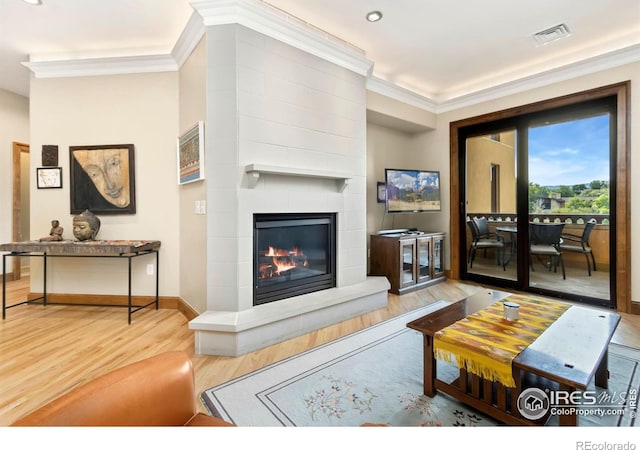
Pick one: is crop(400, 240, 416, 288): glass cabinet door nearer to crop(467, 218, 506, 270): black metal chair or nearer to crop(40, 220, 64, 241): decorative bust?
crop(467, 218, 506, 270): black metal chair

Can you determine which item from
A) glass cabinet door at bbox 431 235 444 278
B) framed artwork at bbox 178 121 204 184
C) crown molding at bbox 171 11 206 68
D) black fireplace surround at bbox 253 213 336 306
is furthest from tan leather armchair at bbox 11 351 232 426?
glass cabinet door at bbox 431 235 444 278

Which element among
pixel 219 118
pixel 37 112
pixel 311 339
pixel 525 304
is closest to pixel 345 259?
pixel 311 339

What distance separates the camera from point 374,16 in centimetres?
263

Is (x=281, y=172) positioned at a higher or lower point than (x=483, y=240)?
higher

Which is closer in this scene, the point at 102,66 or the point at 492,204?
the point at 102,66

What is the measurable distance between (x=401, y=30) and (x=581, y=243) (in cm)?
316

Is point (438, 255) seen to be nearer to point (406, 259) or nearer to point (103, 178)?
point (406, 259)

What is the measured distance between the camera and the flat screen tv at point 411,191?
3768 millimetres

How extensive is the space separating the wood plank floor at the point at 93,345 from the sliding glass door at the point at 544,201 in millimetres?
793

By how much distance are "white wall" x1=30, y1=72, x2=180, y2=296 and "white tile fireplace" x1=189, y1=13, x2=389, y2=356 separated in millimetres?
1084

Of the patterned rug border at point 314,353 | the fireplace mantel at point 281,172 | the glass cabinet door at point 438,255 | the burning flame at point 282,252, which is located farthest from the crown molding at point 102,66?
the glass cabinet door at point 438,255

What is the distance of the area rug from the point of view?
146 cm

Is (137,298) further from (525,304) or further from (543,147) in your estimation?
(543,147)

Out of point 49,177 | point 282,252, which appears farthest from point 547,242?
point 49,177
